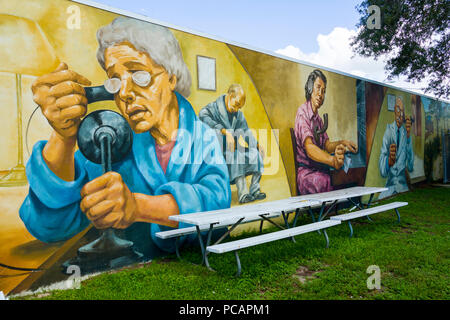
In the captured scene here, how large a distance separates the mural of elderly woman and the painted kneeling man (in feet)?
4.53

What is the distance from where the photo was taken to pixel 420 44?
30.5 feet

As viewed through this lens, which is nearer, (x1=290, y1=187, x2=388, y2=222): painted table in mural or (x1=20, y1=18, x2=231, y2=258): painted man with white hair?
(x1=20, y1=18, x2=231, y2=258): painted man with white hair

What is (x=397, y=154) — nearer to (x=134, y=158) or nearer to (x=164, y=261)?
(x=164, y=261)

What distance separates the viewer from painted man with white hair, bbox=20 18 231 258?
387 cm

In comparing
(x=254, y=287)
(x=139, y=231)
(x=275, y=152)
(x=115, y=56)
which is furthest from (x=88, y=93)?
(x=275, y=152)

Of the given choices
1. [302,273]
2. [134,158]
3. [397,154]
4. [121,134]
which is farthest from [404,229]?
[121,134]

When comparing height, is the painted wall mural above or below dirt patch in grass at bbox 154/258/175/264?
above

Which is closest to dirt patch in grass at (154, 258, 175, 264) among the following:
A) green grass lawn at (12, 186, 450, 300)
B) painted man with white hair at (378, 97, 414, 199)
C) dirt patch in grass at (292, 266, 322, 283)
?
green grass lawn at (12, 186, 450, 300)

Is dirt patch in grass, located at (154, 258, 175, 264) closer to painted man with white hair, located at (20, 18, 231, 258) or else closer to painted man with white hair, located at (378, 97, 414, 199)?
painted man with white hair, located at (20, 18, 231, 258)

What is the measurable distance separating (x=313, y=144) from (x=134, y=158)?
4.47m

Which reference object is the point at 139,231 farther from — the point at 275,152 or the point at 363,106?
the point at 363,106

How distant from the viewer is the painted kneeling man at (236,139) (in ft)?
18.4

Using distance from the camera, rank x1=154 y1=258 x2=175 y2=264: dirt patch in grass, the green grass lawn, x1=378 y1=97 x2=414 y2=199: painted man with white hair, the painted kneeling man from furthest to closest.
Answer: x1=378 y1=97 x2=414 y2=199: painted man with white hair < the painted kneeling man < x1=154 y1=258 x2=175 y2=264: dirt patch in grass < the green grass lawn

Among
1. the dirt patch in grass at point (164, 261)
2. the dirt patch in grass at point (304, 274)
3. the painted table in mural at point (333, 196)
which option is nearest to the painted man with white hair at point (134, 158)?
the dirt patch in grass at point (164, 261)
